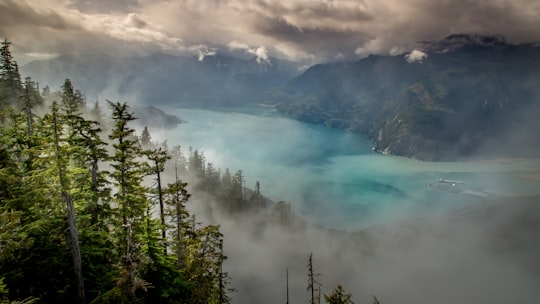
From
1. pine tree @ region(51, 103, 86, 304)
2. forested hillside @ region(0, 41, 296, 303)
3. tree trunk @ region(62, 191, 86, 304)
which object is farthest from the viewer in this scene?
tree trunk @ region(62, 191, 86, 304)

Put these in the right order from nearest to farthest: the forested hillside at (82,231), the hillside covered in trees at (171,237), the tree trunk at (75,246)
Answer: the forested hillside at (82,231) < the tree trunk at (75,246) < the hillside covered in trees at (171,237)

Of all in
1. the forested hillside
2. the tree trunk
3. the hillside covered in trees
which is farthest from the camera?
the hillside covered in trees

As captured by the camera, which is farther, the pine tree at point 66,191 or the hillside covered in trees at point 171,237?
the hillside covered in trees at point 171,237

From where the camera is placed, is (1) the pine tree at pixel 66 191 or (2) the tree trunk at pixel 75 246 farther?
(2) the tree trunk at pixel 75 246

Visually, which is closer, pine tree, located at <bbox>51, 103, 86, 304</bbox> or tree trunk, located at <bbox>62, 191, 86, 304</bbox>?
pine tree, located at <bbox>51, 103, 86, 304</bbox>

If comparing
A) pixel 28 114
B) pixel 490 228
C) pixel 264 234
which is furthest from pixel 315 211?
pixel 28 114

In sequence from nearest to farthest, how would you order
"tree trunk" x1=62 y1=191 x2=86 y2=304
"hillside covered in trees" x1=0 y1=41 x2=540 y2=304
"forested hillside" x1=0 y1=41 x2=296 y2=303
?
"forested hillside" x1=0 y1=41 x2=296 y2=303 → "tree trunk" x1=62 y1=191 x2=86 y2=304 → "hillside covered in trees" x1=0 y1=41 x2=540 y2=304

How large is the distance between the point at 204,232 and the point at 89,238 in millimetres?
8472

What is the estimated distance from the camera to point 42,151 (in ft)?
57.7

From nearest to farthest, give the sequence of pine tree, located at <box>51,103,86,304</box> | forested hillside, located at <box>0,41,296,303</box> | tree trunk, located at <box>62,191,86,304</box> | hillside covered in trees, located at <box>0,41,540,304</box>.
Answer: pine tree, located at <box>51,103,86,304</box>
forested hillside, located at <box>0,41,296,303</box>
tree trunk, located at <box>62,191,86,304</box>
hillside covered in trees, located at <box>0,41,540,304</box>

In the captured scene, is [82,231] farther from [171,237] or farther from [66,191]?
[171,237]

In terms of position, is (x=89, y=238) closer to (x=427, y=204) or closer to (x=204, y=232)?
(x=204, y=232)

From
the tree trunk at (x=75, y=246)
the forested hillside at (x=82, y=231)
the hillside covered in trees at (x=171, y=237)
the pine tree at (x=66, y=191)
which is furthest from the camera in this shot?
the hillside covered in trees at (x=171, y=237)

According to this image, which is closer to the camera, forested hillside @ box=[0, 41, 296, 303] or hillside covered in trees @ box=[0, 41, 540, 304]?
forested hillside @ box=[0, 41, 296, 303]
